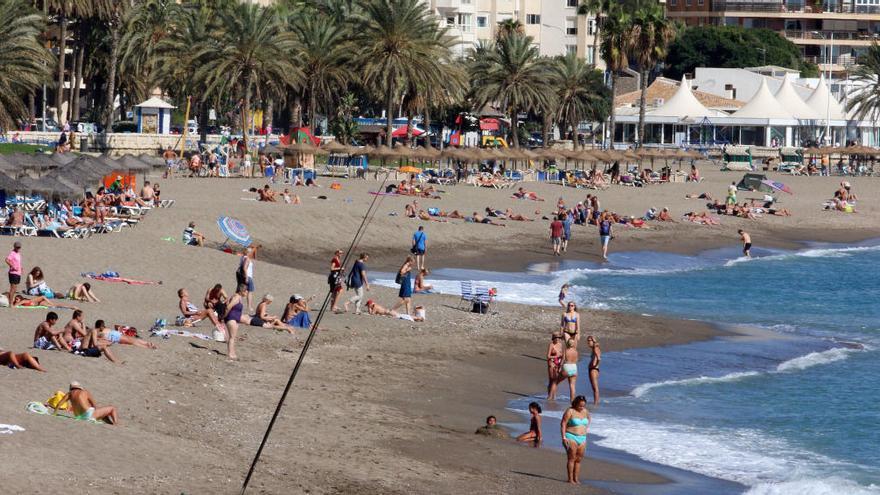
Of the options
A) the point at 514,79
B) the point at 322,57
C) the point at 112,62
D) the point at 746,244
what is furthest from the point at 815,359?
the point at 514,79

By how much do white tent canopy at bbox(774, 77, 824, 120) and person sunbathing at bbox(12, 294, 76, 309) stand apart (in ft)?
235

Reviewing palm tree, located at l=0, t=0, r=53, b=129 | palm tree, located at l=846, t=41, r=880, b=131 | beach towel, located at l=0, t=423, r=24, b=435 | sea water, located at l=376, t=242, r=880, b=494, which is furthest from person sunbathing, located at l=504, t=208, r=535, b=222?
palm tree, located at l=846, t=41, r=880, b=131

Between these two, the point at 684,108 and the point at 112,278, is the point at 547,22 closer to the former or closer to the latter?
the point at 684,108

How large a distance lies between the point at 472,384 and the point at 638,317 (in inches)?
349

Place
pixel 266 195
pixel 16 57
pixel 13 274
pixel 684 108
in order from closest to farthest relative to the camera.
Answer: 1. pixel 13 274
2. pixel 266 195
3. pixel 16 57
4. pixel 684 108

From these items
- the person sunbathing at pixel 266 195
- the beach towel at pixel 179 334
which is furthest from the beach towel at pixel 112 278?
the person sunbathing at pixel 266 195

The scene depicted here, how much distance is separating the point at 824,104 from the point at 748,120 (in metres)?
6.43

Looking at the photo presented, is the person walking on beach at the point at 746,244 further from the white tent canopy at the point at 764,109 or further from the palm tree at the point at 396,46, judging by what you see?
the white tent canopy at the point at 764,109

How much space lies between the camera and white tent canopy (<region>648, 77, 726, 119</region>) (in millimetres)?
87750

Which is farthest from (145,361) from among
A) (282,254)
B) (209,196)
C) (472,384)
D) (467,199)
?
(467,199)

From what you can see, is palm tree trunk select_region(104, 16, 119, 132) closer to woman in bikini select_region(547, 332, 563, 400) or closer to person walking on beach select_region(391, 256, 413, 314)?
person walking on beach select_region(391, 256, 413, 314)

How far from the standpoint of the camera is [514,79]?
234 ft

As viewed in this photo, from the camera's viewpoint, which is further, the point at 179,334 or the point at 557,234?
the point at 557,234

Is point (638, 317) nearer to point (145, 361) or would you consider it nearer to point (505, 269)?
point (505, 269)
